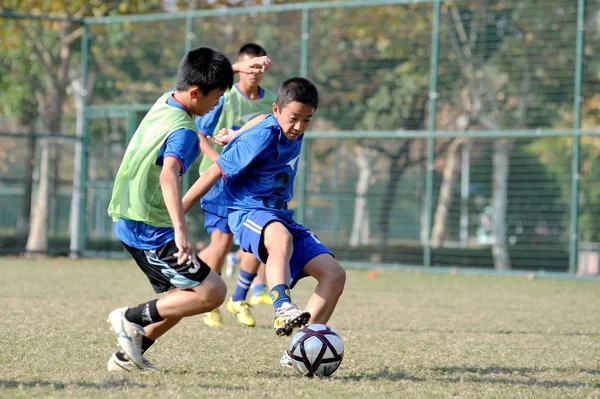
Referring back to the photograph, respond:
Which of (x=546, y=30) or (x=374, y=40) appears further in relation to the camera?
(x=374, y=40)

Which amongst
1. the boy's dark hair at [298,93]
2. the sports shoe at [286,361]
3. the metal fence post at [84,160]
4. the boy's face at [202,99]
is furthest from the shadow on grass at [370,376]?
the metal fence post at [84,160]

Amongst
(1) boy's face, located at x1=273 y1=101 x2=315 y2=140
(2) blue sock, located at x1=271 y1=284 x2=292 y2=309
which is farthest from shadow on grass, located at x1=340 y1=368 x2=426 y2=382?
(1) boy's face, located at x1=273 y1=101 x2=315 y2=140

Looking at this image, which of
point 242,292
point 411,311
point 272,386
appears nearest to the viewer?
point 272,386

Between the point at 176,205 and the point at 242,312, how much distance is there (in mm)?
2897

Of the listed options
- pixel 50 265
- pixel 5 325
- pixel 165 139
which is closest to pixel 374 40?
pixel 50 265

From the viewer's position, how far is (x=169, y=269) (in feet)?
14.9

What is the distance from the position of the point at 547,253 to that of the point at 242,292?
6.94m

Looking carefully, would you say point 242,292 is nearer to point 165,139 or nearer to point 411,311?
point 411,311

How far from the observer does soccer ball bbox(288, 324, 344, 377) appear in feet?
15.5

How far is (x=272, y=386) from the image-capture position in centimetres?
443

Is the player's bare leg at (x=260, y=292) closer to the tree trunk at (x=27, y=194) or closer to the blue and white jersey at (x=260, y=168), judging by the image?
the blue and white jersey at (x=260, y=168)

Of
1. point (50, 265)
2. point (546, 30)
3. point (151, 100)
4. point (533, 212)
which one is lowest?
point (50, 265)

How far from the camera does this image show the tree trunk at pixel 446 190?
14945 mm

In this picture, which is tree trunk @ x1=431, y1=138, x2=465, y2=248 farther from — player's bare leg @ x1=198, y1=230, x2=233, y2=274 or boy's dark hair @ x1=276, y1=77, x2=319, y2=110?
boy's dark hair @ x1=276, y1=77, x2=319, y2=110
